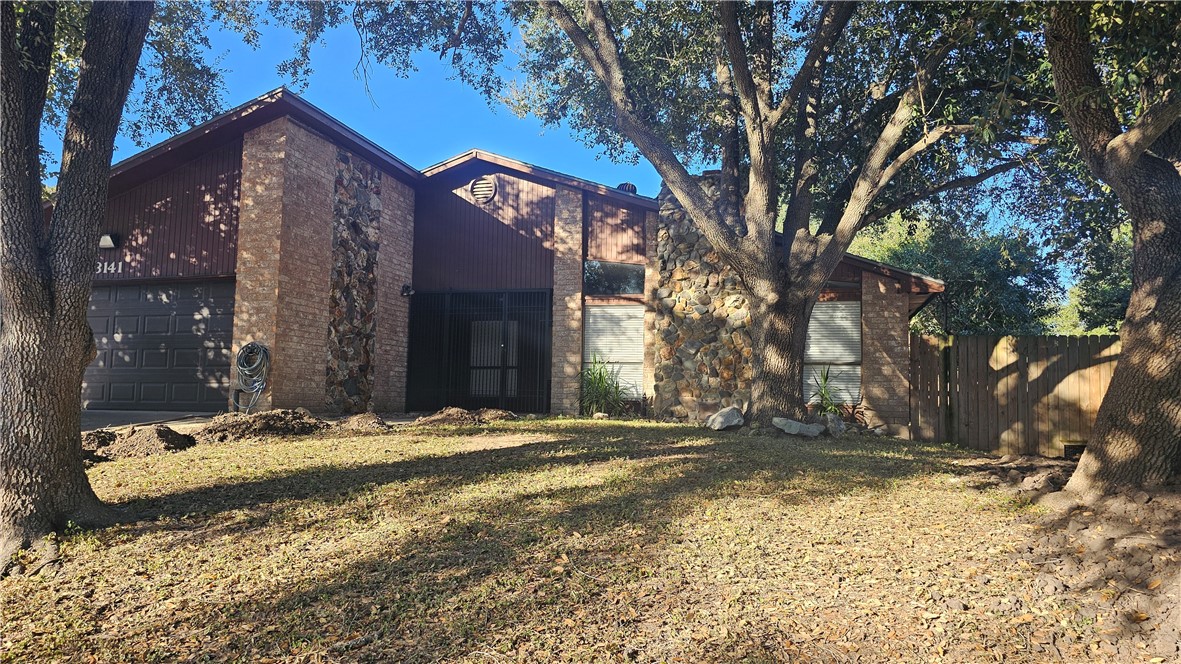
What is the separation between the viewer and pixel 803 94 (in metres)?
10.4

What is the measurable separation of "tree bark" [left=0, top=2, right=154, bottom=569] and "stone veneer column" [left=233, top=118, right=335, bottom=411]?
6.59 metres

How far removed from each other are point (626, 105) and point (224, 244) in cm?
752

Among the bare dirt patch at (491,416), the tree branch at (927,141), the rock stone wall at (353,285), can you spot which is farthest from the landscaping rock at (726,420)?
the rock stone wall at (353,285)

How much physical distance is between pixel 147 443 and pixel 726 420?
267 inches

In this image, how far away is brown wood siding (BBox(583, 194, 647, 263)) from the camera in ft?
43.0

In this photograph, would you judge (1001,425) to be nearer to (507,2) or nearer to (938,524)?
(938,524)

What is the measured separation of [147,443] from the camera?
6645 mm

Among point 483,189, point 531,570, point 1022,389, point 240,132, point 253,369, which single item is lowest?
point 531,570

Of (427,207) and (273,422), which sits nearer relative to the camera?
(273,422)

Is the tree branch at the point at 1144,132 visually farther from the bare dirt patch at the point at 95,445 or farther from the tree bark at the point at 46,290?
the bare dirt patch at the point at 95,445

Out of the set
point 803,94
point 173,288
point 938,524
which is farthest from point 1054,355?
point 173,288

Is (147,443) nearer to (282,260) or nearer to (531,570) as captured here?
(282,260)

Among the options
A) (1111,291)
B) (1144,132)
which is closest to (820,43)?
(1144,132)

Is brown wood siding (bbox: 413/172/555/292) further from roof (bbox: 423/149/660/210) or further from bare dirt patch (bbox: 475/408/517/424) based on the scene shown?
bare dirt patch (bbox: 475/408/517/424)
